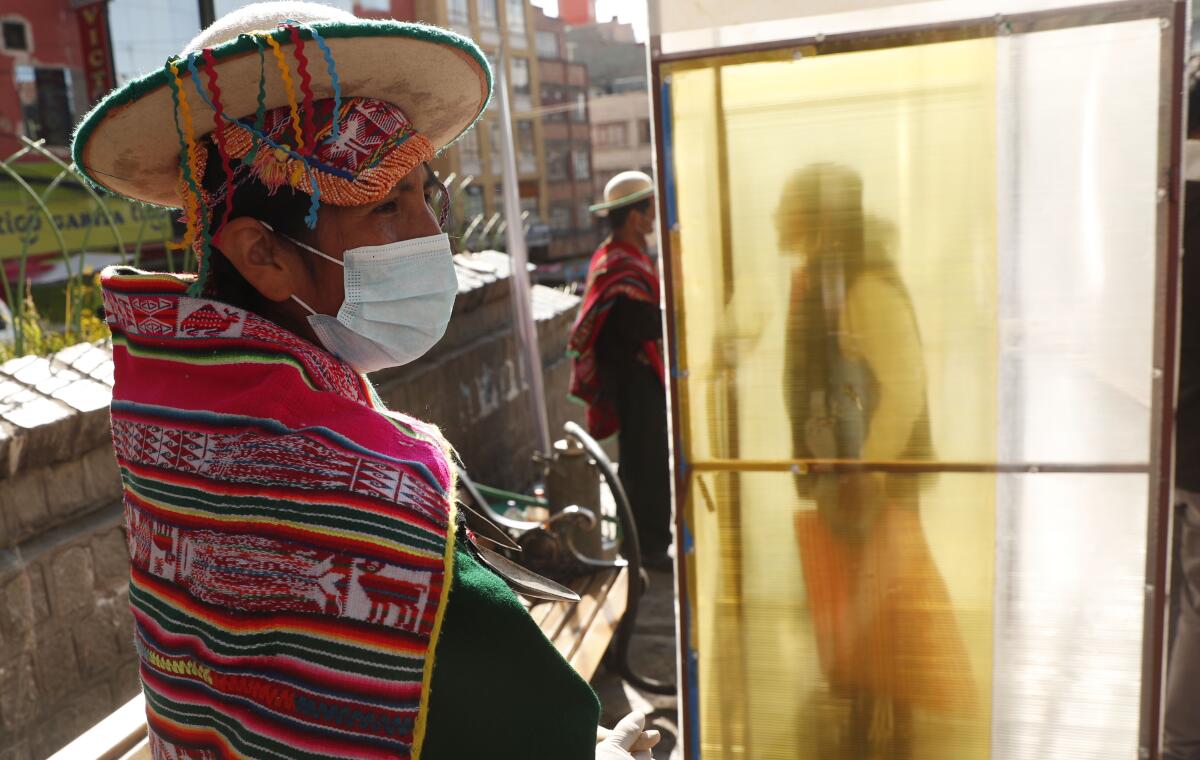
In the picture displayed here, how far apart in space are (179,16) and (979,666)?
59.8ft

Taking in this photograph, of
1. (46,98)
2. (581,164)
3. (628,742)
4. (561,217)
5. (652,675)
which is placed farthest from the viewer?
(581,164)

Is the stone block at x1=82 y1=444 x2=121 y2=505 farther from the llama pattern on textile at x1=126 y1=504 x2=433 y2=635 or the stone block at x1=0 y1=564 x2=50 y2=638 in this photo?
the llama pattern on textile at x1=126 y1=504 x2=433 y2=635

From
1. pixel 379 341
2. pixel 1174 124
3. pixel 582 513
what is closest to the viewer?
pixel 379 341

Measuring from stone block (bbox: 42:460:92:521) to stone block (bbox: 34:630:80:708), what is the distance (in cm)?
29

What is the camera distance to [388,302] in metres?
1.39

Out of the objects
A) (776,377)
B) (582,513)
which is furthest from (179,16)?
(776,377)

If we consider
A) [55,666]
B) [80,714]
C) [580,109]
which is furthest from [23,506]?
[580,109]

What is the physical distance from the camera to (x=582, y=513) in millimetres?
3447

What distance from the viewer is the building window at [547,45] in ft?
159

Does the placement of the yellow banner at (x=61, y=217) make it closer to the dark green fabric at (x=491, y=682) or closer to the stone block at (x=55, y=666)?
the stone block at (x=55, y=666)

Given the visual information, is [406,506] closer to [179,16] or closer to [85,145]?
[85,145]

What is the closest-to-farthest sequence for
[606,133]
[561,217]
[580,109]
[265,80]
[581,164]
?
[265,80]
[561,217]
[580,109]
[581,164]
[606,133]

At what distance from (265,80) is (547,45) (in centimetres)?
5041

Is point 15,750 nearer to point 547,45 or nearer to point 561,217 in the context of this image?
point 561,217
